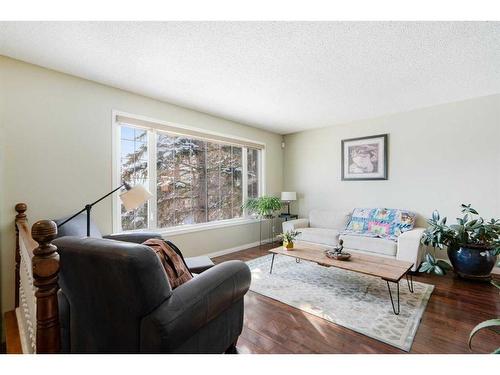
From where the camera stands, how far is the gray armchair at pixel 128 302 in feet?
3.44

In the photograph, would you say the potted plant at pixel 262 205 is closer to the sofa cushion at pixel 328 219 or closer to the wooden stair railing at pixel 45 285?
the sofa cushion at pixel 328 219

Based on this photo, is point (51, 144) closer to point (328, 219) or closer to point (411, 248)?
point (328, 219)

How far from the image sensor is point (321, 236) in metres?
3.80

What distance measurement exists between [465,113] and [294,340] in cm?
378

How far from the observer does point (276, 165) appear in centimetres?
517

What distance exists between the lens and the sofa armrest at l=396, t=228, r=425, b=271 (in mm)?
2982

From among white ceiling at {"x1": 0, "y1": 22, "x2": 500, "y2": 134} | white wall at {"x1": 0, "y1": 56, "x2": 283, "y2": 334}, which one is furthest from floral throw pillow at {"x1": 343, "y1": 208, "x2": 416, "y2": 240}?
white wall at {"x1": 0, "y1": 56, "x2": 283, "y2": 334}

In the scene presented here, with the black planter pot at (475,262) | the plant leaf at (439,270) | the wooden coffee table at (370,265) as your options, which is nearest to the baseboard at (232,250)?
the wooden coffee table at (370,265)

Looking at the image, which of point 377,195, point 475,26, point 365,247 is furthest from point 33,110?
point 377,195

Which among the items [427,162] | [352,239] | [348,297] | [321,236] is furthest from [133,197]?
[427,162]

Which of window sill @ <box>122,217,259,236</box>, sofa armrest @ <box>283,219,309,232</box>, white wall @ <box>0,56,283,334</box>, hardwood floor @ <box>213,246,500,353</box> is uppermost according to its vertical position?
white wall @ <box>0,56,283,334</box>

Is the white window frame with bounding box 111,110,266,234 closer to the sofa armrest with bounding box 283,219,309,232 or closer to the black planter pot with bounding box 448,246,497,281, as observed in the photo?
the sofa armrest with bounding box 283,219,309,232

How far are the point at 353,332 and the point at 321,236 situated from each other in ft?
6.66

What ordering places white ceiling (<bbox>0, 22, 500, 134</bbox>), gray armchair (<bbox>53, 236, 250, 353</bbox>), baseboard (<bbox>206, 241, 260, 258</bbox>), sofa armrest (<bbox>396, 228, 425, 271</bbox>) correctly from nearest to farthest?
gray armchair (<bbox>53, 236, 250, 353</bbox>) → white ceiling (<bbox>0, 22, 500, 134</bbox>) → sofa armrest (<bbox>396, 228, 425, 271</bbox>) → baseboard (<bbox>206, 241, 260, 258</bbox>)
